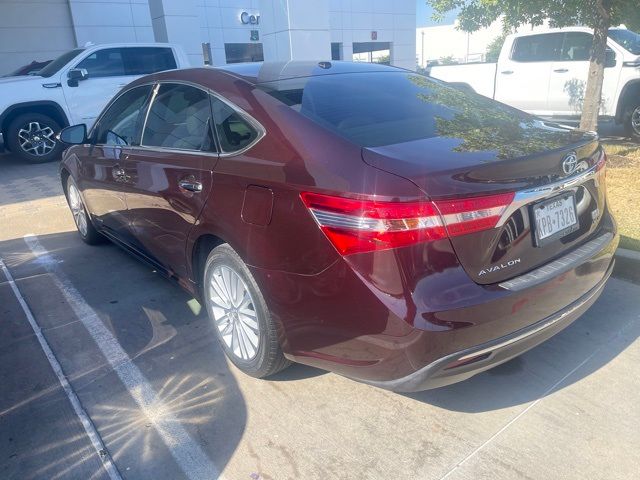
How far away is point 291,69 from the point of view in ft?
11.0

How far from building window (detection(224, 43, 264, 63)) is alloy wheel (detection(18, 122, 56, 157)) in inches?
651

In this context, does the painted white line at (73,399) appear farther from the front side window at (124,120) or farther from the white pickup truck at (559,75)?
the white pickup truck at (559,75)

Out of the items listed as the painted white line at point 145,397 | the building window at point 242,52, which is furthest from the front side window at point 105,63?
the building window at point 242,52

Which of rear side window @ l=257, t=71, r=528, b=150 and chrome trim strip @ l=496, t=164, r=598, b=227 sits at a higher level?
rear side window @ l=257, t=71, r=528, b=150

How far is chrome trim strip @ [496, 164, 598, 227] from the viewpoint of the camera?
7.28ft

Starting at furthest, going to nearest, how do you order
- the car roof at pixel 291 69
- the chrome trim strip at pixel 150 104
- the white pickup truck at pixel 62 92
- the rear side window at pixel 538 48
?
the white pickup truck at pixel 62 92
the rear side window at pixel 538 48
the chrome trim strip at pixel 150 104
the car roof at pixel 291 69

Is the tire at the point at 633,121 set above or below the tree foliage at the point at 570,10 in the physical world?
below

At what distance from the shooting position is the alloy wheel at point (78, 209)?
5.22m

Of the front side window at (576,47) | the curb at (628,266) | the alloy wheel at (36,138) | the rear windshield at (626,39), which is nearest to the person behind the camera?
Result: the curb at (628,266)

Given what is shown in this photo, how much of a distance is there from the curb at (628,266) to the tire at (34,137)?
9.45 m

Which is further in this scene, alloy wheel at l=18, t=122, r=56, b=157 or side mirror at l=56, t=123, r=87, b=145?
alloy wheel at l=18, t=122, r=56, b=157

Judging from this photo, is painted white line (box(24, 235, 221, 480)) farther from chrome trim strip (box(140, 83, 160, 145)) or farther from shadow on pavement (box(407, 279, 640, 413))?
chrome trim strip (box(140, 83, 160, 145))

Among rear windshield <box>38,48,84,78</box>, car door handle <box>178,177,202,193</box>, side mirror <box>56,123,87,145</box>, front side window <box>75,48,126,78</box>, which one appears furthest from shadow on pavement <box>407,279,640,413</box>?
rear windshield <box>38,48,84,78</box>

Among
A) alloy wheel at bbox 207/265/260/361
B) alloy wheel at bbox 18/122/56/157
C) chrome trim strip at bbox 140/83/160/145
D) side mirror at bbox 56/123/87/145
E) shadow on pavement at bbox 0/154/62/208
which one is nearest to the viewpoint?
alloy wheel at bbox 207/265/260/361
